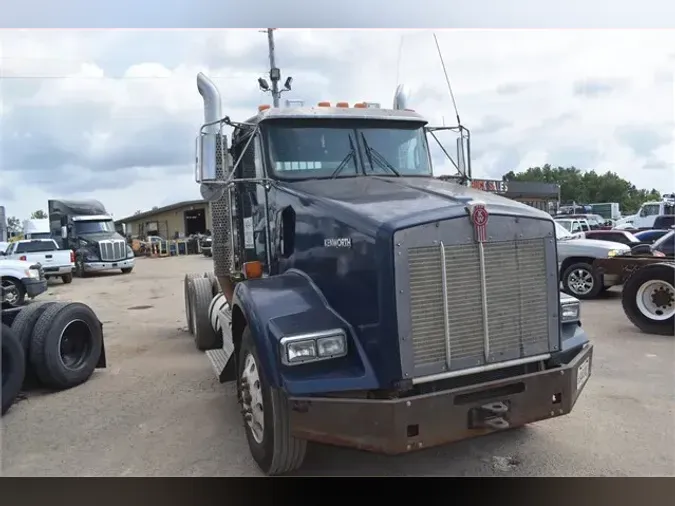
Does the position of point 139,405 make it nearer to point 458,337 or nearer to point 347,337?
point 347,337

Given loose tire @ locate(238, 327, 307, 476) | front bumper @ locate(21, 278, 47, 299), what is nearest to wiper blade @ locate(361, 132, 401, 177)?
loose tire @ locate(238, 327, 307, 476)

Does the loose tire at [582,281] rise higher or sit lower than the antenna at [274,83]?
lower

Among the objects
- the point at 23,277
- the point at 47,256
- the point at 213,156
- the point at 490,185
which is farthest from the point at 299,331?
the point at 47,256

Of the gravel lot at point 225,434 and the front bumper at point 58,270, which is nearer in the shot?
the gravel lot at point 225,434

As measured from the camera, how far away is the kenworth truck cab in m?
3.31

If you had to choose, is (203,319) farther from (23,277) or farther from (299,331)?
(23,277)

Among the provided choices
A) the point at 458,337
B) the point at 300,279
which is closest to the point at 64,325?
the point at 300,279

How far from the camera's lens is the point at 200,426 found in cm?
492

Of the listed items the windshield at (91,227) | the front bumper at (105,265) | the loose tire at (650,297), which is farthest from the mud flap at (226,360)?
the windshield at (91,227)

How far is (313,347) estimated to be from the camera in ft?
11.1

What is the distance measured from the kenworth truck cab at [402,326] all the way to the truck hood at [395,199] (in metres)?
0.01

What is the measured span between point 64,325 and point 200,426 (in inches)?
86.8

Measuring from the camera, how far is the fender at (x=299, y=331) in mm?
3332

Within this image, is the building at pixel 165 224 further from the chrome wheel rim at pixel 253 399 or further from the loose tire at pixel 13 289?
→ the chrome wheel rim at pixel 253 399
